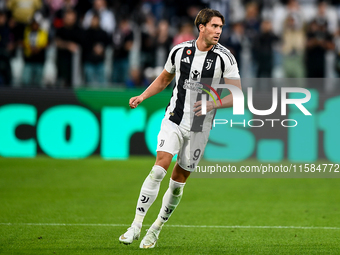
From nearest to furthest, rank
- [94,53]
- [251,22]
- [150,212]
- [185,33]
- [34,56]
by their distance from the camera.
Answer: [150,212]
[185,33]
[94,53]
[34,56]
[251,22]

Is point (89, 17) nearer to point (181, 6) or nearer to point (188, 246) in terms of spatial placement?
point (181, 6)

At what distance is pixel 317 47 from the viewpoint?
14188 millimetres

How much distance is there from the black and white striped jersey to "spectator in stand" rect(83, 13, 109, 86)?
827 cm

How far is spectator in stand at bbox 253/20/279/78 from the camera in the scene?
46.0 ft

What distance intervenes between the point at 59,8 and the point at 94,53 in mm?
1998

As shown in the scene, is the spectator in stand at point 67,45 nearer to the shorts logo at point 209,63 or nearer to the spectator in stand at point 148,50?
the spectator in stand at point 148,50

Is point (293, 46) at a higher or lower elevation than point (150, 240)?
higher

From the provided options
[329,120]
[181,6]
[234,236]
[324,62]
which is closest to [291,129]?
[329,120]

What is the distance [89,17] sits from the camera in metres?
14.9

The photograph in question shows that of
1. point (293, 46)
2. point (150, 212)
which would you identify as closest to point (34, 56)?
point (293, 46)

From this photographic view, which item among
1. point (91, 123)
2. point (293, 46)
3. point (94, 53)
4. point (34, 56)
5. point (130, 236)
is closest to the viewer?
point (130, 236)

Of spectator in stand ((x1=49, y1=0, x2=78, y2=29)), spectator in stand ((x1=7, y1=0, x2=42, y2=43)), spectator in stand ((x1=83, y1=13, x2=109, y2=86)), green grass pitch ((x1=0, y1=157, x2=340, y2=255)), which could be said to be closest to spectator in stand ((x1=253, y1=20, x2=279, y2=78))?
green grass pitch ((x1=0, y1=157, x2=340, y2=255))

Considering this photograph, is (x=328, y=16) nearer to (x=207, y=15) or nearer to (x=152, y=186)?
(x=207, y=15)

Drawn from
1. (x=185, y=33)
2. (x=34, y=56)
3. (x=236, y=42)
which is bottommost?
(x=34, y=56)
